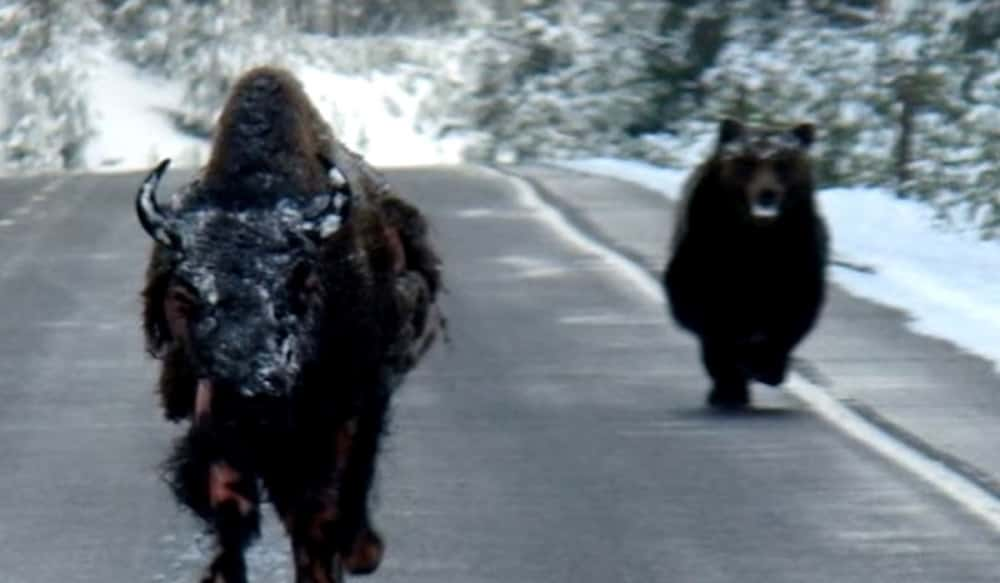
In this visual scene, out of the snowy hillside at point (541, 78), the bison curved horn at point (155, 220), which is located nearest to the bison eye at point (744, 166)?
the bison curved horn at point (155, 220)

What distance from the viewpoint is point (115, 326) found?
19328 millimetres

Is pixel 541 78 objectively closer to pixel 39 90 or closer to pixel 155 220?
pixel 39 90

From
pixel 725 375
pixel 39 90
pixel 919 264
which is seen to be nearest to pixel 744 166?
pixel 725 375

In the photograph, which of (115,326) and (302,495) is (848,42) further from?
(302,495)

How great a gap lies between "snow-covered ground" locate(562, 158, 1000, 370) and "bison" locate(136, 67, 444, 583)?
8.26 metres

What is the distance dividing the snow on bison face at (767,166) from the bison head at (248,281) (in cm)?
626

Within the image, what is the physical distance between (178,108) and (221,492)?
5761 centimetres

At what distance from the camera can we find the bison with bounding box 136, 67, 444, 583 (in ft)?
28.1

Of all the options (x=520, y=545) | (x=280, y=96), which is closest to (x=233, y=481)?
(x=280, y=96)

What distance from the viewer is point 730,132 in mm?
15125

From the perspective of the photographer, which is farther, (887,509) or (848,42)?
(848,42)

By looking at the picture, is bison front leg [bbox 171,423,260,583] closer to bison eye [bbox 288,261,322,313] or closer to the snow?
bison eye [bbox 288,261,322,313]

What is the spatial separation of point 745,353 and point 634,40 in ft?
105

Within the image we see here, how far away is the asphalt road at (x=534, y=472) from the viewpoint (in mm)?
10969
